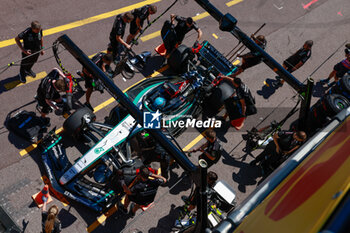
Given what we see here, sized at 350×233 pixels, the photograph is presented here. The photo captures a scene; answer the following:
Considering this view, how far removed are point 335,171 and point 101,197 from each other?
480 centimetres

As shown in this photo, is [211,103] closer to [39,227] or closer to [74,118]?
[74,118]

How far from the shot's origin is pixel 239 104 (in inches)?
335

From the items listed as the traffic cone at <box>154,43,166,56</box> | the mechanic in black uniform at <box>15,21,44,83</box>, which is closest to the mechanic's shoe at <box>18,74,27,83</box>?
the mechanic in black uniform at <box>15,21,44,83</box>

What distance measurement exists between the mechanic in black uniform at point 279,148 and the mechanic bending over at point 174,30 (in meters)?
3.67

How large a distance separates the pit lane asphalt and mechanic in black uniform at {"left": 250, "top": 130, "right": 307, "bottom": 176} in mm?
478

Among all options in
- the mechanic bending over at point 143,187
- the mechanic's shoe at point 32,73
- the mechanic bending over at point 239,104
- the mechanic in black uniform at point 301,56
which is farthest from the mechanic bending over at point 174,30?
the mechanic bending over at point 143,187

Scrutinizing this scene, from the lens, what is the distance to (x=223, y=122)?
9211 mm

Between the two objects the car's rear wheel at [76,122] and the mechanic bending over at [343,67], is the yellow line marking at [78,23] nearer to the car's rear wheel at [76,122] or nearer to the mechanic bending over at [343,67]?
the car's rear wheel at [76,122]

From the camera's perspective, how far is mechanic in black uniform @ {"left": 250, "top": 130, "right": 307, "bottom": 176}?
7.34 metres

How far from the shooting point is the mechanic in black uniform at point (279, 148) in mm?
7341

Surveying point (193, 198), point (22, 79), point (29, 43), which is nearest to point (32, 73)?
point (22, 79)

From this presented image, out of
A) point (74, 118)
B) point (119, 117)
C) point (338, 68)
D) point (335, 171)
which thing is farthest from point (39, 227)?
point (338, 68)

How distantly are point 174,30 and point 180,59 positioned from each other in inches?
34.3

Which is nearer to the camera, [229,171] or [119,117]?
[119,117]
